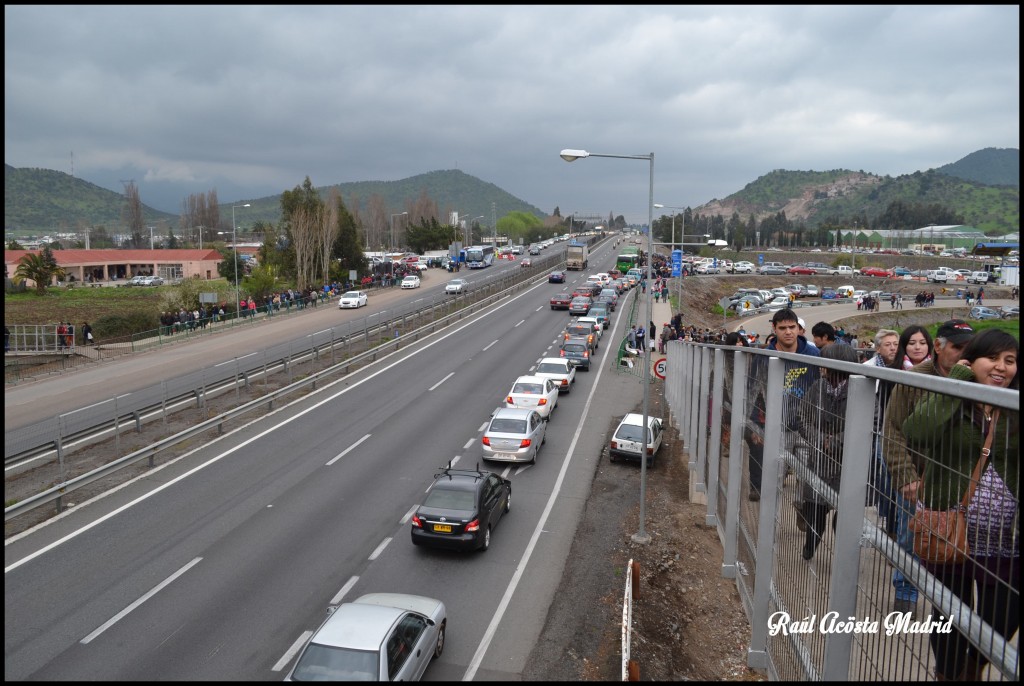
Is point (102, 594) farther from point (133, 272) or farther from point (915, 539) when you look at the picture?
point (133, 272)

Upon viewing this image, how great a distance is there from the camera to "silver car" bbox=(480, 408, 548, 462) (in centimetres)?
1958

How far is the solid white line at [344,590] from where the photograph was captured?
38.2ft

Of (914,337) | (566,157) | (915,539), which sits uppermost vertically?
(566,157)

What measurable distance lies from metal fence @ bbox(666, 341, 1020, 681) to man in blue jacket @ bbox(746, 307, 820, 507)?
27 mm

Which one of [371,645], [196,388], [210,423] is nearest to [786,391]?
[371,645]

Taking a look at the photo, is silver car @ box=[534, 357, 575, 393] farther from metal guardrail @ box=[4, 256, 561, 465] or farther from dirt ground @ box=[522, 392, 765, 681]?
dirt ground @ box=[522, 392, 765, 681]

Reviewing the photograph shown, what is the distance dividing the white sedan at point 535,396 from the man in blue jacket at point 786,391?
52.9ft

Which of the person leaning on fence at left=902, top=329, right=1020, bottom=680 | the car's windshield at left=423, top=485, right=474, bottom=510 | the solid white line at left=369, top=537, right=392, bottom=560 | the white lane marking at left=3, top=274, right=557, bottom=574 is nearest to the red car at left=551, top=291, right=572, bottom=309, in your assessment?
the white lane marking at left=3, top=274, right=557, bottom=574

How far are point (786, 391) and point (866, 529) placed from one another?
1.97 metres

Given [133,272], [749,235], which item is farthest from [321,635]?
[749,235]

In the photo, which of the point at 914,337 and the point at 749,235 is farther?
the point at 749,235

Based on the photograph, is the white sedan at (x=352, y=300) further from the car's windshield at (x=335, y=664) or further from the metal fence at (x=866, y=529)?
the metal fence at (x=866, y=529)

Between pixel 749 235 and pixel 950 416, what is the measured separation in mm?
203129

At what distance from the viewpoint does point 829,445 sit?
16.2ft
